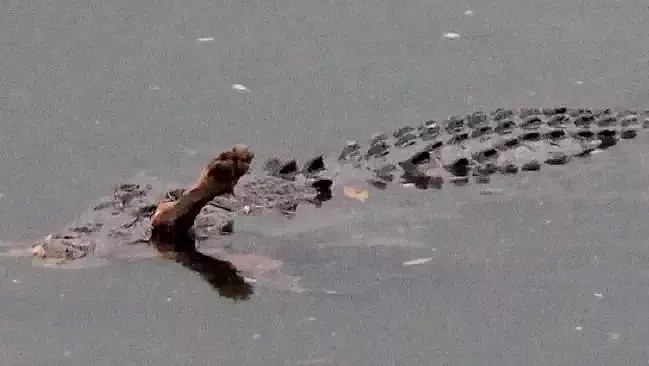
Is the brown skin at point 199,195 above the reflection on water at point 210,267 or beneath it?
above

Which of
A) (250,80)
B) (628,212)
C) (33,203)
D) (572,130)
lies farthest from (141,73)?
(628,212)

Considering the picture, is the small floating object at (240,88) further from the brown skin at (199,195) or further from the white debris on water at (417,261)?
the white debris on water at (417,261)

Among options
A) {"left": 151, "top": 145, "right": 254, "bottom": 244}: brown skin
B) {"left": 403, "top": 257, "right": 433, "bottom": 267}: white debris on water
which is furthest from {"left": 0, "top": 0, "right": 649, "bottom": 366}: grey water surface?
{"left": 151, "top": 145, "right": 254, "bottom": 244}: brown skin

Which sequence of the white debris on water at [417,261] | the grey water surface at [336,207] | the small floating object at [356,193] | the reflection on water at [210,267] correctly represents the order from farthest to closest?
the small floating object at [356,193]
the white debris on water at [417,261]
the reflection on water at [210,267]
the grey water surface at [336,207]

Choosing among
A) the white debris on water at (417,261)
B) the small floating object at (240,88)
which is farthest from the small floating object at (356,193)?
the small floating object at (240,88)

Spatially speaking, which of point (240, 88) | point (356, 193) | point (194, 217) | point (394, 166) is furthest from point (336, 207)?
point (240, 88)

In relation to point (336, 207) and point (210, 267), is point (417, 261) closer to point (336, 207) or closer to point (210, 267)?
point (336, 207)
